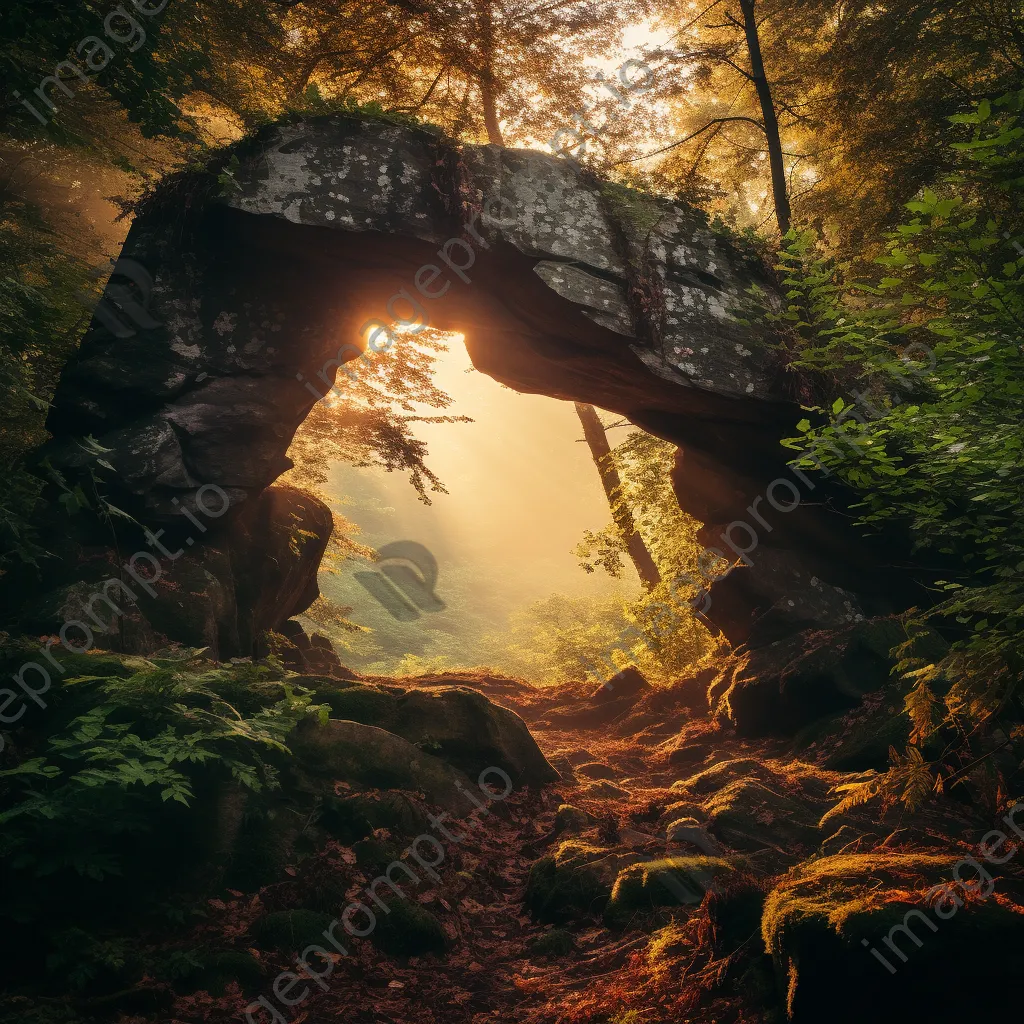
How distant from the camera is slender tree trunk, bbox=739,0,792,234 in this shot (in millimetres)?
10445

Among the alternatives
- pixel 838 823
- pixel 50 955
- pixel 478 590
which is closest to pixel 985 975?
pixel 838 823

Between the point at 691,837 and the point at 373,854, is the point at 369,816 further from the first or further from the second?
the point at 691,837

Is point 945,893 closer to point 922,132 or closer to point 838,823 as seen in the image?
point 838,823

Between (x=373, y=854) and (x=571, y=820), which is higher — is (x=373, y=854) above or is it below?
above

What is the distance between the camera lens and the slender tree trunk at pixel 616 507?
1515cm

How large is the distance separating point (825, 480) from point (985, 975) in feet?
29.0

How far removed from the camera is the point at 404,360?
13758 millimetres

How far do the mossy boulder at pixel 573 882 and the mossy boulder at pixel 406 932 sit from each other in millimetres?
988

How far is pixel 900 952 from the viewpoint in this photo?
2.88 metres

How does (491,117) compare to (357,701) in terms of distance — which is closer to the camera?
(357,701)

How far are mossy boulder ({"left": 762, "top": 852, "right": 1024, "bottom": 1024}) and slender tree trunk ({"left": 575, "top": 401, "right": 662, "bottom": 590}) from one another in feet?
38.9

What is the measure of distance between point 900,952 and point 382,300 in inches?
423

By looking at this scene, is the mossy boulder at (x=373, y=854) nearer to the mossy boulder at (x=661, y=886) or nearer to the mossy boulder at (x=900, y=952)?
the mossy boulder at (x=661, y=886)

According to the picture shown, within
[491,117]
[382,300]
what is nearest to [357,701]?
[382,300]
